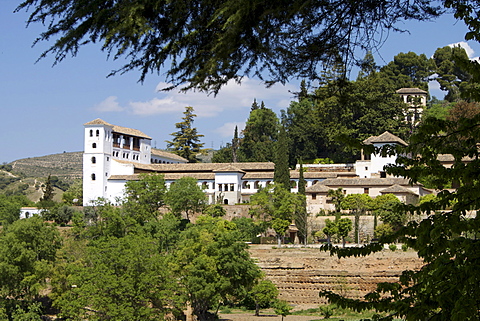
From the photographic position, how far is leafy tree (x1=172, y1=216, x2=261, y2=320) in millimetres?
27394

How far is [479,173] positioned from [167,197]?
4173 cm

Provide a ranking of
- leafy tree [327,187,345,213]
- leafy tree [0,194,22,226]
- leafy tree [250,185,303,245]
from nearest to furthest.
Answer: leafy tree [250,185,303,245]
leafy tree [327,187,345,213]
leafy tree [0,194,22,226]

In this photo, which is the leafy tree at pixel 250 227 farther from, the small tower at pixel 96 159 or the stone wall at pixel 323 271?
the small tower at pixel 96 159

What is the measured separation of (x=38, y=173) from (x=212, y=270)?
329 feet

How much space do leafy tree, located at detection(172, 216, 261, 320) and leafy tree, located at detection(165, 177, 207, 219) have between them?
13.4 metres

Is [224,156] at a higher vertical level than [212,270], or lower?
higher

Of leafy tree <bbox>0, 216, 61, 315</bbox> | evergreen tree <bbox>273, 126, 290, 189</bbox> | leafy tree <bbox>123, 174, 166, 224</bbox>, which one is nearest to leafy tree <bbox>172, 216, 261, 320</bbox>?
leafy tree <bbox>0, 216, 61, 315</bbox>

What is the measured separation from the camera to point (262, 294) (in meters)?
29.9

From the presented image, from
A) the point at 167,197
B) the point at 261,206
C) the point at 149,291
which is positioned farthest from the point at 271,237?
the point at 149,291

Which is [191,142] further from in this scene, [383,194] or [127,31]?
[127,31]

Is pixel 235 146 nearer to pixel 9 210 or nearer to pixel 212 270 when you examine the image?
pixel 9 210

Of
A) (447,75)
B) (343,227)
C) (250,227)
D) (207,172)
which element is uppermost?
(447,75)

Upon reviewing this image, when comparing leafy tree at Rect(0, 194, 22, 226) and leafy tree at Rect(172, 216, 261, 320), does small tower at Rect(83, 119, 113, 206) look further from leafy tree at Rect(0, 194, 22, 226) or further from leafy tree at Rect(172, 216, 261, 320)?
leafy tree at Rect(172, 216, 261, 320)

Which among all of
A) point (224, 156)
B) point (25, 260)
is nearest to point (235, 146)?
point (224, 156)
